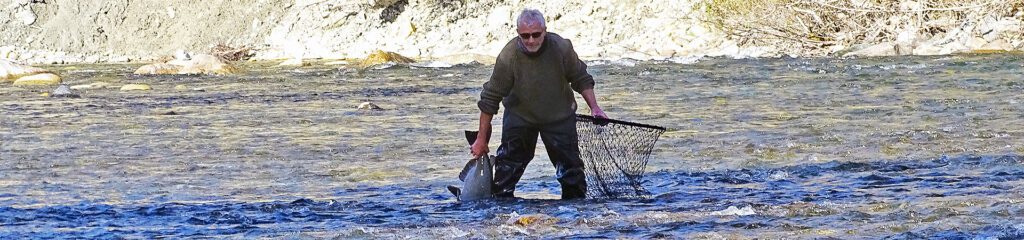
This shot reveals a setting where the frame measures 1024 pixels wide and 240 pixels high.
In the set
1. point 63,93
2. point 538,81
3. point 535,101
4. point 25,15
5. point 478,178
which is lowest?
point 478,178

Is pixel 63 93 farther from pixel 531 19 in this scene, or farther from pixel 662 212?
pixel 662 212

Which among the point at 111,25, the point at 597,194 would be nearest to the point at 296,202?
the point at 597,194

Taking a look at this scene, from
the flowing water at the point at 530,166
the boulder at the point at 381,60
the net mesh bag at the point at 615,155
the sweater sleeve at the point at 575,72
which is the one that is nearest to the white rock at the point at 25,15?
the boulder at the point at 381,60

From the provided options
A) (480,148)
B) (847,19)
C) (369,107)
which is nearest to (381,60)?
(847,19)

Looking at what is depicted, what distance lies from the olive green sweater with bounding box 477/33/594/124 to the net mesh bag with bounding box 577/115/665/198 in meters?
0.22

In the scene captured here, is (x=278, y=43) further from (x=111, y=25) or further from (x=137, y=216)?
(x=137, y=216)

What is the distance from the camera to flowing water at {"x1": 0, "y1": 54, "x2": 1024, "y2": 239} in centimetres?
731

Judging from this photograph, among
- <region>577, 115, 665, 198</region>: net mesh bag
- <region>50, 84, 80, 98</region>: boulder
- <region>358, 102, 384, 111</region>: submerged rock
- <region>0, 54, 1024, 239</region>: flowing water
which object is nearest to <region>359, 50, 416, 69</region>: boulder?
<region>0, 54, 1024, 239</region>: flowing water

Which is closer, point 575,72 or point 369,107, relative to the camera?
point 575,72

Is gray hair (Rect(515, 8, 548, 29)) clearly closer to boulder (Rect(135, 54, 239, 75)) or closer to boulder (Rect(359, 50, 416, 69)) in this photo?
boulder (Rect(135, 54, 239, 75))

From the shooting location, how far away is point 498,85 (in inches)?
312

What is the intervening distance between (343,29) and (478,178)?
30.2 meters

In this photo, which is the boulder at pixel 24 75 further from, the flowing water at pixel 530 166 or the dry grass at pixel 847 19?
Answer: the dry grass at pixel 847 19

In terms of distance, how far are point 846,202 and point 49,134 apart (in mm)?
8652
